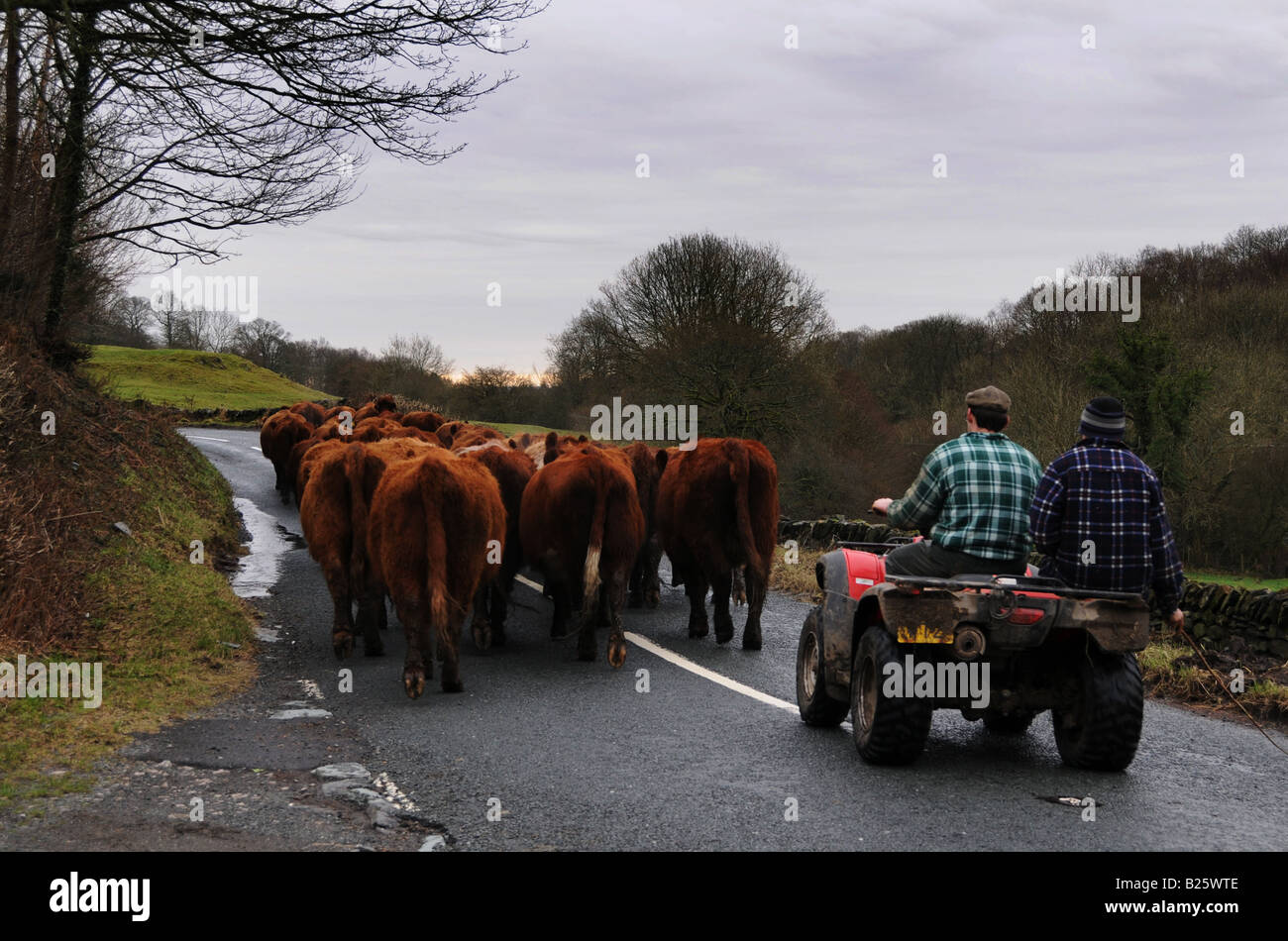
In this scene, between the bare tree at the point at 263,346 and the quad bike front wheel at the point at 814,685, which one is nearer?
the quad bike front wheel at the point at 814,685

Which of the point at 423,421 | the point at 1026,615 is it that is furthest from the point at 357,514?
the point at 423,421

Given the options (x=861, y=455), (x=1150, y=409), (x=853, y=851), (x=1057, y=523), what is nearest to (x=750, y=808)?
(x=853, y=851)

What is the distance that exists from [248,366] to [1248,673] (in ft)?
251

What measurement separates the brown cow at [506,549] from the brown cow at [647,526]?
1.32 meters

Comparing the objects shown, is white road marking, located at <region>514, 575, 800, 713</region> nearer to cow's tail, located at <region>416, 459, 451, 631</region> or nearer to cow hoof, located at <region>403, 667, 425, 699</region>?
cow's tail, located at <region>416, 459, 451, 631</region>

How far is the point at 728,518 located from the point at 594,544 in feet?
4.85

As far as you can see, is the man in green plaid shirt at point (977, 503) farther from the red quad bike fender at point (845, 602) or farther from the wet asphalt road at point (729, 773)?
the wet asphalt road at point (729, 773)

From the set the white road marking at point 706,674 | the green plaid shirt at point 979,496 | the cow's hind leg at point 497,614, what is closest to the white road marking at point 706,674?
the white road marking at point 706,674

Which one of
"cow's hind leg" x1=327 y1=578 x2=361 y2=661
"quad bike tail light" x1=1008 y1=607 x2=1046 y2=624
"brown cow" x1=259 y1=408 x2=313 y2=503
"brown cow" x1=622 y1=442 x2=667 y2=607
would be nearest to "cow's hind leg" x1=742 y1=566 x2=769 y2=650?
"brown cow" x1=622 y1=442 x2=667 y2=607

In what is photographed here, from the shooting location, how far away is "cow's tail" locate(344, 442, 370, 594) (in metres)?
9.73

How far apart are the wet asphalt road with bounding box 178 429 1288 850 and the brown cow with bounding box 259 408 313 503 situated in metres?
14.0

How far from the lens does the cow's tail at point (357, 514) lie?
31.9 ft

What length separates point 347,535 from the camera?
9.91 meters

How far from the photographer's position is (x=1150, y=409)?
38500 millimetres
